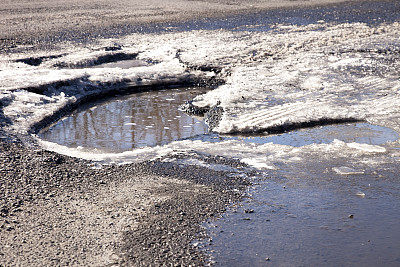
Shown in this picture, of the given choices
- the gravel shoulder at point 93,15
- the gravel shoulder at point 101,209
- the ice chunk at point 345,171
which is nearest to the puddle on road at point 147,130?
the ice chunk at point 345,171

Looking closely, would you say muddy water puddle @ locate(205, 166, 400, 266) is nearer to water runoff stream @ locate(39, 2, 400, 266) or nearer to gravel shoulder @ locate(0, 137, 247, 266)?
water runoff stream @ locate(39, 2, 400, 266)

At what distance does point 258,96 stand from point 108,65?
13.3 ft

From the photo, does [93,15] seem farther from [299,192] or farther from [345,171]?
[299,192]

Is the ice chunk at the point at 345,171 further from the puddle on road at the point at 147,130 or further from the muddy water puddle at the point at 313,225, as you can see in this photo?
the puddle on road at the point at 147,130

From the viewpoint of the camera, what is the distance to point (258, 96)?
8.27 metres

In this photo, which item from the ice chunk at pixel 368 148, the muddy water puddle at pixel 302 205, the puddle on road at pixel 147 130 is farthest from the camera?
the puddle on road at pixel 147 130

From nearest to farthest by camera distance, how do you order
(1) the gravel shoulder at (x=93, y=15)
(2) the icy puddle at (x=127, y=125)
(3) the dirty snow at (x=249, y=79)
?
1. (3) the dirty snow at (x=249, y=79)
2. (2) the icy puddle at (x=127, y=125)
3. (1) the gravel shoulder at (x=93, y=15)

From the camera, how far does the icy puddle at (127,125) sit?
22.4 feet

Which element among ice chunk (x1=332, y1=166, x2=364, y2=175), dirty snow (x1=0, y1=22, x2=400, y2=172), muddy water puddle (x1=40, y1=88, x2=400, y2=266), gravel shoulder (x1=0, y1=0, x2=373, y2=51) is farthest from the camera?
gravel shoulder (x1=0, y1=0, x2=373, y2=51)

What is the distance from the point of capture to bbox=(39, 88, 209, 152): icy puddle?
6.84 m

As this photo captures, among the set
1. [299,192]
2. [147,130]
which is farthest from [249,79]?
[299,192]

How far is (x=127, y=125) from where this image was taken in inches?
296

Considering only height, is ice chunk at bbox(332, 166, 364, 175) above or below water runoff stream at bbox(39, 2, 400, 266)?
above

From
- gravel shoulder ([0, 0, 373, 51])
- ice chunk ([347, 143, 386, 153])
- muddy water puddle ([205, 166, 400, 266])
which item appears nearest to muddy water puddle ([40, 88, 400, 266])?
muddy water puddle ([205, 166, 400, 266])
